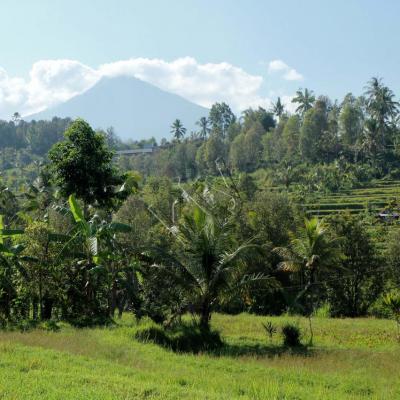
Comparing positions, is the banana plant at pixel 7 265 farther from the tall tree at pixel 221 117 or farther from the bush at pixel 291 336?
the tall tree at pixel 221 117

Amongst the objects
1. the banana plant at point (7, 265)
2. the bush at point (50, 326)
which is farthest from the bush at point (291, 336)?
the banana plant at point (7, 265)

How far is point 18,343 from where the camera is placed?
39.3 feet

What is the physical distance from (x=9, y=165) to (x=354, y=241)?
4399 inches

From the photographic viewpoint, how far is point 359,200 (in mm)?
55312

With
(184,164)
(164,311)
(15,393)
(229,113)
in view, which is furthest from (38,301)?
(229,113)

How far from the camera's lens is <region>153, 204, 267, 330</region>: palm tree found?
1605 centimetres

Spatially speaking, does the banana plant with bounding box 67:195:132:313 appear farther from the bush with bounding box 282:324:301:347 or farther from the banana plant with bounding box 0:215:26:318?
the bush with bounding box 282:324:301:347

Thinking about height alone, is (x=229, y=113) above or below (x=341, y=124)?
above

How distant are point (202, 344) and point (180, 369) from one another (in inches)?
160

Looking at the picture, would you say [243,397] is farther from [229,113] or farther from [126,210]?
[229,113]

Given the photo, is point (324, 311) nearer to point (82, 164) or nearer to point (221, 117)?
point (82, 164)

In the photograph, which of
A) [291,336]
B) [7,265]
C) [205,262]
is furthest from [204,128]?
[291,336]

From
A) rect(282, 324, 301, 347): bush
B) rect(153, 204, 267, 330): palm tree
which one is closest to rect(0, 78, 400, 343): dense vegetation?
rect(153, 204, 267, 330): palm tree

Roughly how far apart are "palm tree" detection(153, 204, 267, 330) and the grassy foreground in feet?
5.32
